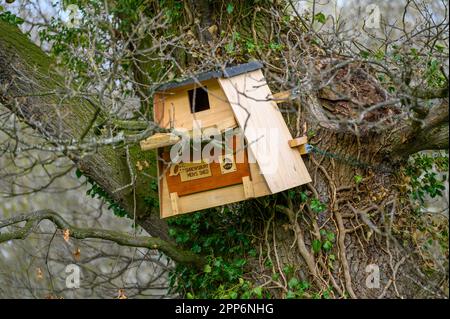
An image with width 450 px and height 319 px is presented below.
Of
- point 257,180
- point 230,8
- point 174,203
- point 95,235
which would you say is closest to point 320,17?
point 230,8

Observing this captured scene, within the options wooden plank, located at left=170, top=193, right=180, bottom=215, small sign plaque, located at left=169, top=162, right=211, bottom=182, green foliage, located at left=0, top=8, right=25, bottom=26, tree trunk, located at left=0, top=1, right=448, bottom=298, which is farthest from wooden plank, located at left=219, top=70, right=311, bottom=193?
green foliage, located at left=0, top=8, right=25, bottom=26

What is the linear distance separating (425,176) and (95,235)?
7.64 ft

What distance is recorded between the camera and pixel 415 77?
188 inches

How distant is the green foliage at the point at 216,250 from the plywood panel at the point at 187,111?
2.78 feet

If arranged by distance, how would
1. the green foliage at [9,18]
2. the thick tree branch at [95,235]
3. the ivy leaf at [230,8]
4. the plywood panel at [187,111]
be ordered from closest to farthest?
1. the plywood panel at [187,111]
2. the thick tree branch at [95,235]
3. the ivy leaf at [230,8]
4. the green foliage at [9,18]

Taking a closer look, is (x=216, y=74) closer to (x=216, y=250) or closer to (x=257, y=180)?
(x=257, y=180)

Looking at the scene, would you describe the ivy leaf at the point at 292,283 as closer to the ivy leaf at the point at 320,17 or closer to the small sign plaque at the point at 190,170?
the small sign plaque at the point at 190,170

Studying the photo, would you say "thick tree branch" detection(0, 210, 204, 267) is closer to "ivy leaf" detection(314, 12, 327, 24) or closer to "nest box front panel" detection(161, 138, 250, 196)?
"nest box front panel" detection(161, 138, 250, 196)

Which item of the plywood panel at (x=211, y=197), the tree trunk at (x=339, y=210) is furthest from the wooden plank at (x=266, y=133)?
the tree trunk at (x=339, y=210)

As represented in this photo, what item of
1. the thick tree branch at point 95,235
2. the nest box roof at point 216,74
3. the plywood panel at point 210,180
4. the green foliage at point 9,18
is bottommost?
the thick tree branch at point 95,235

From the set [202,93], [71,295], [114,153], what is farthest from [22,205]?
[202,93]

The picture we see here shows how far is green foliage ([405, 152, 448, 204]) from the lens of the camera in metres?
5.39

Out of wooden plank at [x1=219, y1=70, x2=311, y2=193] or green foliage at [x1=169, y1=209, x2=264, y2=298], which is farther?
green foliage at [x1=169, y1=209, x2=264, y2=298]

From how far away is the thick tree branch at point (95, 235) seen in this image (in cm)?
512
